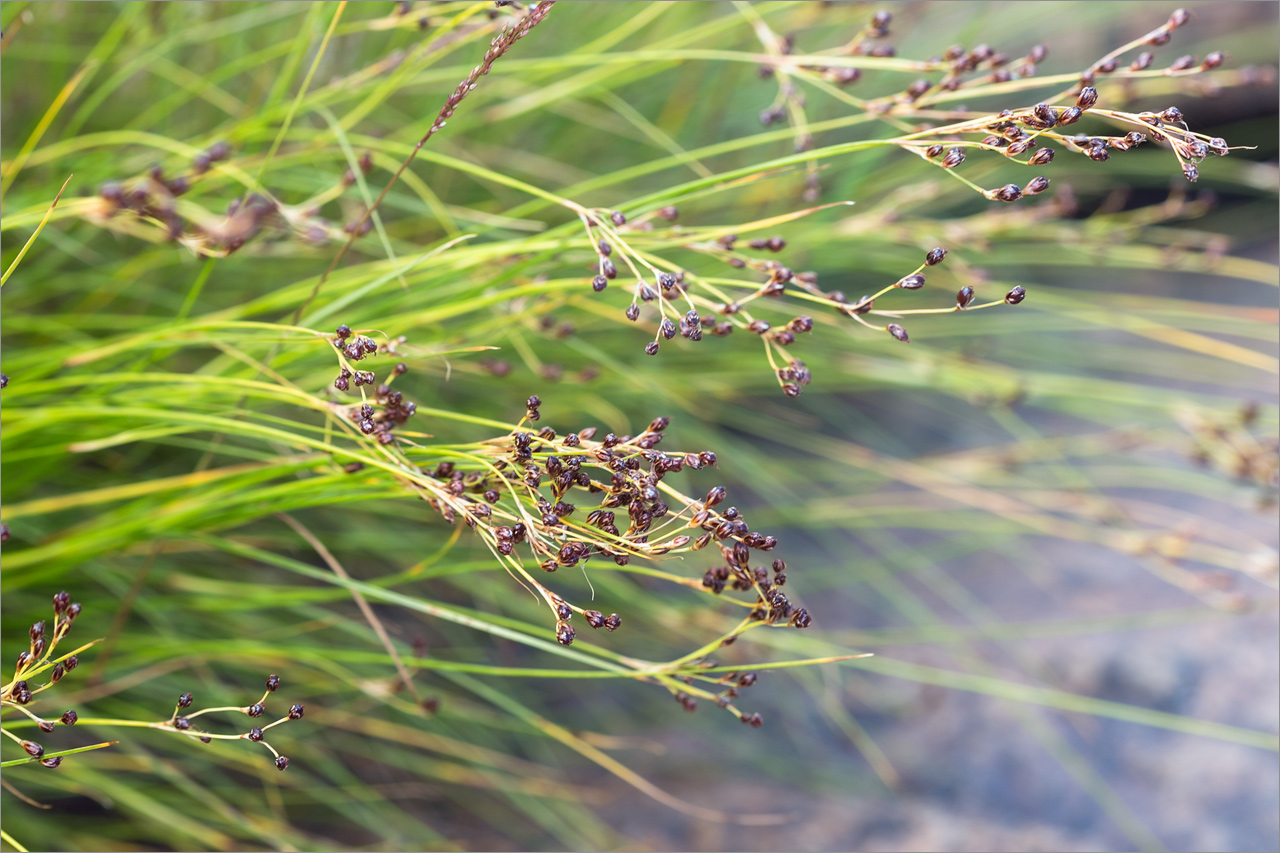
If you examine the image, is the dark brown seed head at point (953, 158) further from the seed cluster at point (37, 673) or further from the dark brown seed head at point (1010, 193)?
the seed cluster at point (37, 673)

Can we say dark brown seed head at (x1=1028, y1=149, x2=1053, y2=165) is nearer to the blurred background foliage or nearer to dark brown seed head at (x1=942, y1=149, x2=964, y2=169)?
dark brown seed head at (x1=942, y1=149, x2=964, y2=169)

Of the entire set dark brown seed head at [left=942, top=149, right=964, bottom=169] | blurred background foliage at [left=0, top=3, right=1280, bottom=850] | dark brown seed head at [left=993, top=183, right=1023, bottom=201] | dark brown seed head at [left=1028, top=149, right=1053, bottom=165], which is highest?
dark brown seed head at [left=942, top=149, right=964, bottom=169]

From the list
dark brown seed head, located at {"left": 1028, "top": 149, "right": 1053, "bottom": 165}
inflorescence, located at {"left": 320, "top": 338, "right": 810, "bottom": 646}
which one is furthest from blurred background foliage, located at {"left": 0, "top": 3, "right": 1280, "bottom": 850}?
dark brown seed head, located at {"left": 1028, "top": 149, "right": 1053, "bottom": 165}

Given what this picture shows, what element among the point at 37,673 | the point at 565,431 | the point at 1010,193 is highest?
the point at 1010,193

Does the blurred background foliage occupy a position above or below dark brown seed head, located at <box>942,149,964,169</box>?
below

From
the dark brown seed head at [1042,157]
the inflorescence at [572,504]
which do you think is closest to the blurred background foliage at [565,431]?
the inflorescence at [572,504]

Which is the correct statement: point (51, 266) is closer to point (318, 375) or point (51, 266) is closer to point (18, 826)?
point (318, 375)

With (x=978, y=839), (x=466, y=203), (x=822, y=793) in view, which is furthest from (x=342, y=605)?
(x=978, y=839)

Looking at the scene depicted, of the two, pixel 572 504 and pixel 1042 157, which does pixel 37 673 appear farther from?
pixel 1042 157

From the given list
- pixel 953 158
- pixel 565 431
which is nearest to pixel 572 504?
pixel 953 158
